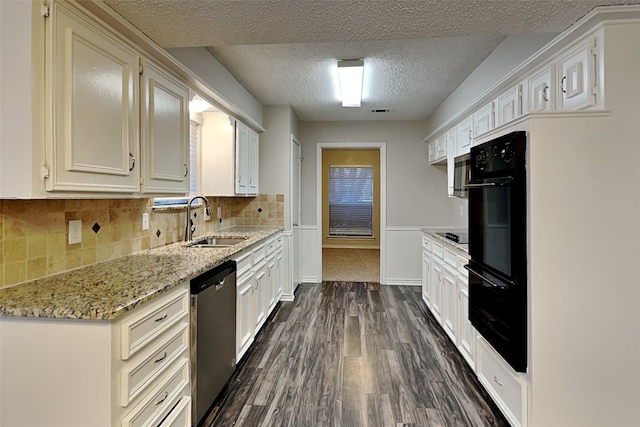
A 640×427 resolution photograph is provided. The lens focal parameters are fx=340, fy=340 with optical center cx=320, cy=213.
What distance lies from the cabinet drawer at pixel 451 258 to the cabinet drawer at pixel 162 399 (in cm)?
219

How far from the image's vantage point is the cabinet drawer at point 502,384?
1.79 meters

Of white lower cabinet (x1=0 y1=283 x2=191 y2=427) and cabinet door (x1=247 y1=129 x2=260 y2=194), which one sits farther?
cabinet door (x1=247 y1=129 x2=260 y2=194)

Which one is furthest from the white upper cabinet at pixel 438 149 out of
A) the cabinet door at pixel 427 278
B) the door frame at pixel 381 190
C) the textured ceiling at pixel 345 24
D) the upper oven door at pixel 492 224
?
the upper oven door at pixel 492 224

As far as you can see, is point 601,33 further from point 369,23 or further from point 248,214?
point 248,214

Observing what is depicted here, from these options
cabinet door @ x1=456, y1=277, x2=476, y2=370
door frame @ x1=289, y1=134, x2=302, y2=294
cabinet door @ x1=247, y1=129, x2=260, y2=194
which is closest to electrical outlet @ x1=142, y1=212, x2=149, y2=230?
cabinet door @ x1=247, y1=129, x2=260, y2=194

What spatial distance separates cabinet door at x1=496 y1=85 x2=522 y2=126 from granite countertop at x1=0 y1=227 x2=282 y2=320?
2.33 metres

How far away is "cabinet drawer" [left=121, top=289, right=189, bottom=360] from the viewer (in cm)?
132

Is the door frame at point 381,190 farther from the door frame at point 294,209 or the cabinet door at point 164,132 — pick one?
the cabinet door at point 164,132

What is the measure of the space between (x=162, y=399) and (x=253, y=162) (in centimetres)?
294

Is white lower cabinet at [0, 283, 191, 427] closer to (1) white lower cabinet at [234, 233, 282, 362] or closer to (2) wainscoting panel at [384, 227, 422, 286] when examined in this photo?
(1) white lower cabinet at [234, 233, 282, 362]

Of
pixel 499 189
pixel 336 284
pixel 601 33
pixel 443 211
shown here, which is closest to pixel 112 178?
pixel 499 189

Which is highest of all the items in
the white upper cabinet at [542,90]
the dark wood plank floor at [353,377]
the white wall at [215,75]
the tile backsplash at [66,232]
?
the white wall at [215,75]

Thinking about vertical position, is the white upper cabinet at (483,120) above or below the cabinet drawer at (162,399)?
above

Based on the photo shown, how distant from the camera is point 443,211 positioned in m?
5.19
